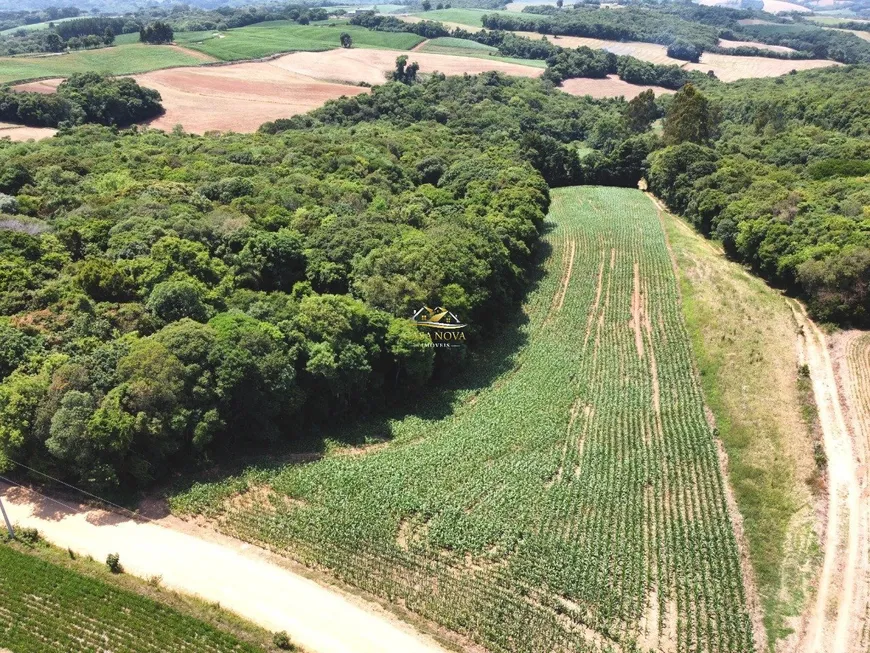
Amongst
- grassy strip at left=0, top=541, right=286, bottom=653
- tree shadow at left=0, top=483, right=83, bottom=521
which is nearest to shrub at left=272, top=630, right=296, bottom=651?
grassy strip at left=0, top=541, right=286, bottom=653

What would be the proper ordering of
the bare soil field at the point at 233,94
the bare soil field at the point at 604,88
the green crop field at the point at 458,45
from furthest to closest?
the green crop field at the point at 458,45
the bare soil field at the point at 604,88
the bare soil field at the point at 233,94

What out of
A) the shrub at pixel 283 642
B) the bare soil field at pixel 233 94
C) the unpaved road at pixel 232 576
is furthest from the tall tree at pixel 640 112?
the shrub at pixel 283 642

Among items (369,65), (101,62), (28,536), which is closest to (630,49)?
(369,65)

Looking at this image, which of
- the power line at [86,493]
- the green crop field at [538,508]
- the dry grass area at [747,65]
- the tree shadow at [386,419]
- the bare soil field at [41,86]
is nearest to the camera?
the green crop field at [538,508]

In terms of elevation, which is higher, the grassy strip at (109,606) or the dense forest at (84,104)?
the dense forest at (84,104)

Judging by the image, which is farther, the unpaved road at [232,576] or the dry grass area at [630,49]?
the dry grass area at [630,49]

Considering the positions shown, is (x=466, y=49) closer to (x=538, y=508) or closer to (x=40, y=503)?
(x=538, y=508)

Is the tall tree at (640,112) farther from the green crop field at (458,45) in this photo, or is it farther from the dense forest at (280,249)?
the green crop field at (458,45)

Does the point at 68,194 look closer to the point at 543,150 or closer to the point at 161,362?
the point at 161,362
